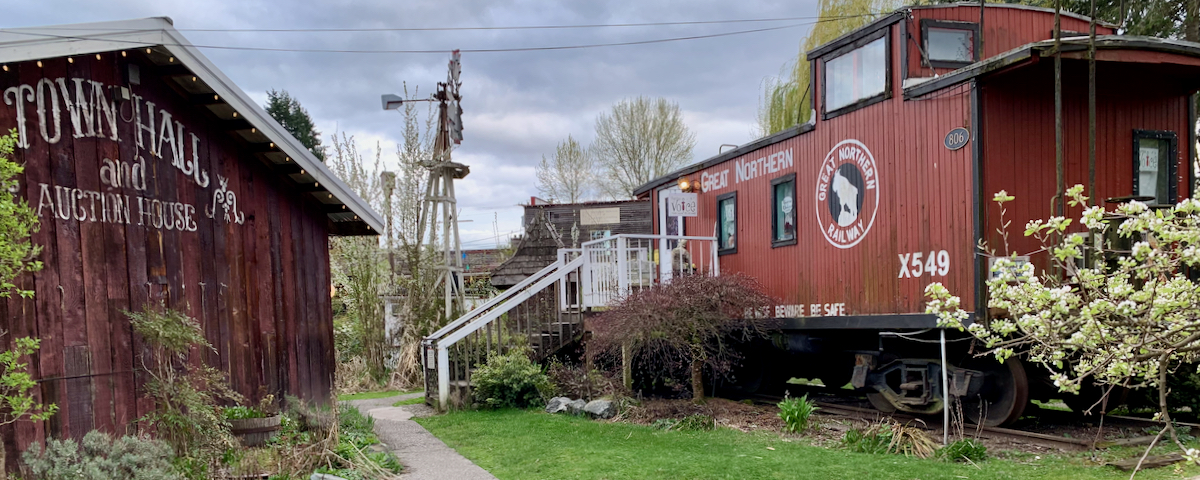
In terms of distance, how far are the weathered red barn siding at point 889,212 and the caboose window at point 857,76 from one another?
0.14 meters

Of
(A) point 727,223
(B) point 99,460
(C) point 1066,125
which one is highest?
(C) point 1066,125

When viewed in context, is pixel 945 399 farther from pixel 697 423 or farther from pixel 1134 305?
pixel 1134 305

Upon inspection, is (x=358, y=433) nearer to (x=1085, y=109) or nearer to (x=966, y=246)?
(x=966, y=246)

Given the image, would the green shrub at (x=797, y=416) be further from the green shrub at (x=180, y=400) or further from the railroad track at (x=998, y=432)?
the green shrub at (x=180, y=400)

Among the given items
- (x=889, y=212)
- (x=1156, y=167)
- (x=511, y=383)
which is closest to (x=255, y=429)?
(x=511, y=383)

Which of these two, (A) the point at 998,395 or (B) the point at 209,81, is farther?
(A) the point at 998,395

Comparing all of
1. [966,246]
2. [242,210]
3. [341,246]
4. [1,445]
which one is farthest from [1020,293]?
[341,246]

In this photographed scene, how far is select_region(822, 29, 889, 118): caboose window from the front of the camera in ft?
31.6

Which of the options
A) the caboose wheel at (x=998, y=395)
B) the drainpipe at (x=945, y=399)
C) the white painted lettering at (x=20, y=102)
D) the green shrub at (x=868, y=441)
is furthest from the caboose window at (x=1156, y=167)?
the white painted lettering at (x=20, y=102)

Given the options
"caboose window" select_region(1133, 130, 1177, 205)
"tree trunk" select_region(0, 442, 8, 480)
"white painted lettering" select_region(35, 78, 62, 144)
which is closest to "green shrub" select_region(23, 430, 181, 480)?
"tree trunk" select_region(0, 442, 8, 480)

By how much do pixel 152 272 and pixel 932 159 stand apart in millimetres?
7531

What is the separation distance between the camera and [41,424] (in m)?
6.29

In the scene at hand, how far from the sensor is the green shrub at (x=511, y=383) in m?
11.5

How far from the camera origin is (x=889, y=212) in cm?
934
